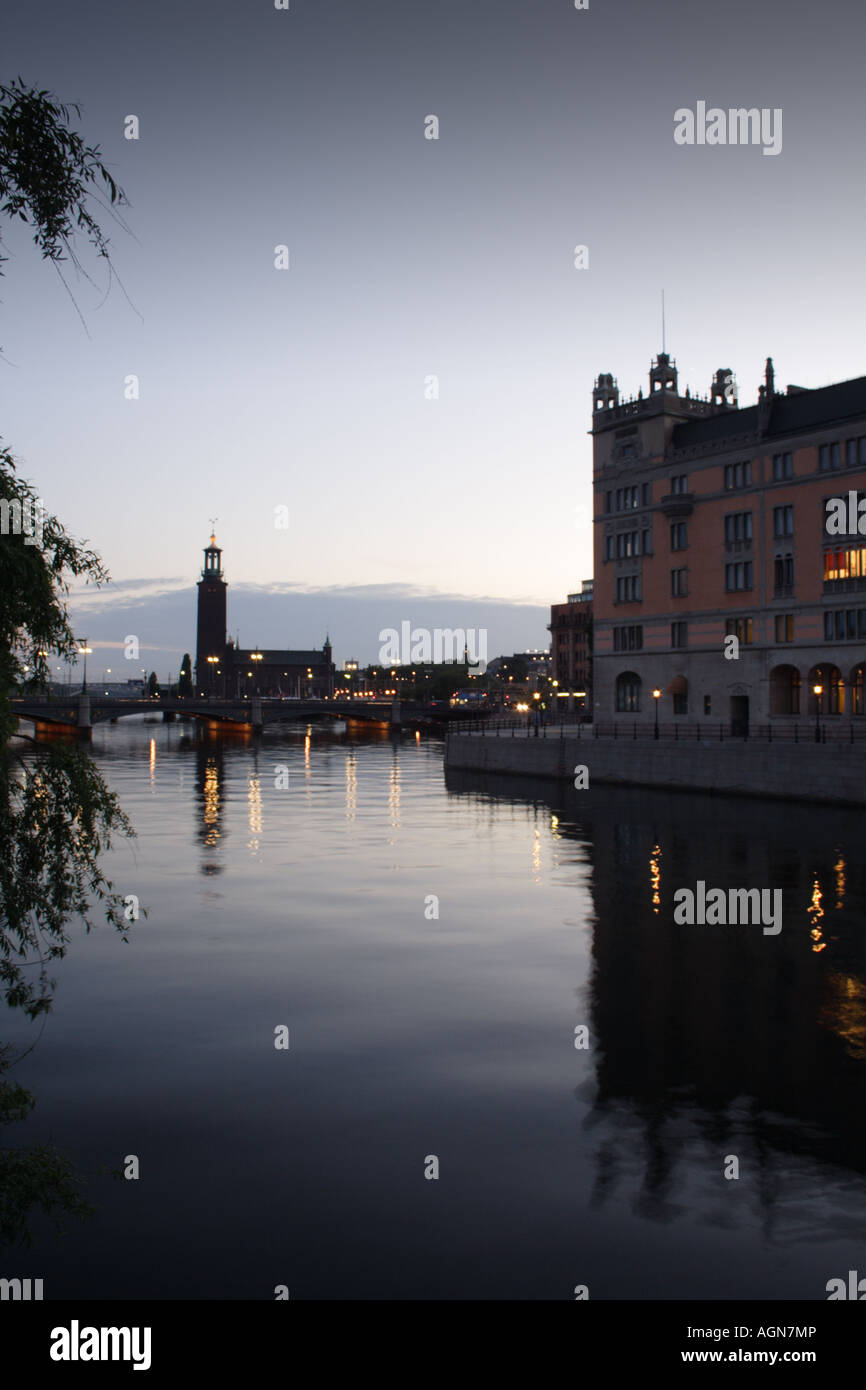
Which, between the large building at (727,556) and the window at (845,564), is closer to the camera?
the window at (845,564)

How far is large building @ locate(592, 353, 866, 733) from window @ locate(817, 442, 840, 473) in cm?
7

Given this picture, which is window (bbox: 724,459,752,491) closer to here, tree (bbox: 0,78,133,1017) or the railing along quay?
the railing along quay

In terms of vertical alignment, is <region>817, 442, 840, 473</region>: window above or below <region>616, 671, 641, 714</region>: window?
above

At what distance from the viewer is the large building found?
61.5 meters

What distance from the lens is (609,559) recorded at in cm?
7825

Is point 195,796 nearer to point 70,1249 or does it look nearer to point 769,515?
point 769,515

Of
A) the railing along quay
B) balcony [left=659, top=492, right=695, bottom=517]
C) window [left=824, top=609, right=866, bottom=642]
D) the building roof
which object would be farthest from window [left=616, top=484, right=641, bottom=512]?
window [left=824, top=609, right=866, bottom=642]

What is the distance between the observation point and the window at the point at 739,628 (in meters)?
67.0

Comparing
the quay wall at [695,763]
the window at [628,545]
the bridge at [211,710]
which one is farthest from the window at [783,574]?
the bridge at [211,710]

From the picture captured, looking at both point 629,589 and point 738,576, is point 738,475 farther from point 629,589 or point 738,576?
point 629,589

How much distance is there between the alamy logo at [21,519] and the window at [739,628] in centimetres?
6110

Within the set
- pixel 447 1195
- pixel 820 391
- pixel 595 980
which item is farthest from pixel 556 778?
pixel 447 1195

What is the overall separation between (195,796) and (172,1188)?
51.6 meters
